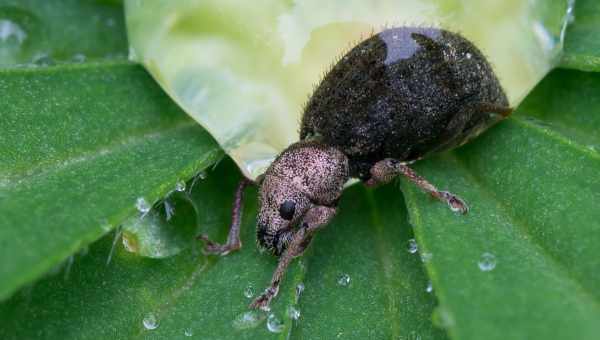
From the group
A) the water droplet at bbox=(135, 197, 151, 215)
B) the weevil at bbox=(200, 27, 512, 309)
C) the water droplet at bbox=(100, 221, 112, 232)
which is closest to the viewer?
the water droplet at bbox=(100, 221, 112, 232)

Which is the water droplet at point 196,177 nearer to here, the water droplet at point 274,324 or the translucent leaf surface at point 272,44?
the translucent leaf surface at point 272,44

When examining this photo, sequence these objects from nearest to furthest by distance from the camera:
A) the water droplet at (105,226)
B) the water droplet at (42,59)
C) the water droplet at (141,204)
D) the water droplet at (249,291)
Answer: the water droplet at (105,226) → the water droplet at (141,204) → the water droplet at (249,291) → the water droplet at (42,59)

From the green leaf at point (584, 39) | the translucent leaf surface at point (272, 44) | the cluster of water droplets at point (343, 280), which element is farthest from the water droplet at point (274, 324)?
the green leaf at point (584, 39)

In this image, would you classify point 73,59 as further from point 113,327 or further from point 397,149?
point 397,149

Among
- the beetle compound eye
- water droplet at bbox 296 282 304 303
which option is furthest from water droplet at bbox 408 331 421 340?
the beetle compound eye

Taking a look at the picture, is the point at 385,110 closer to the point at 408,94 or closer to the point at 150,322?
the point at 408,94

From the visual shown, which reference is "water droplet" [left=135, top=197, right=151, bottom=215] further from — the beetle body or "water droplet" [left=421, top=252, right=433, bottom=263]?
"water droplet" [left=421, top=252, right=433, bottom=263]

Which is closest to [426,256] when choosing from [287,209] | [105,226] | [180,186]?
[287,209]
